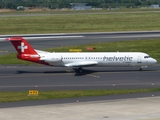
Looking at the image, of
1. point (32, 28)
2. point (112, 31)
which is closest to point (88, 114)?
point (112, 31)

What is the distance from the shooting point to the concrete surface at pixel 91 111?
133 ft

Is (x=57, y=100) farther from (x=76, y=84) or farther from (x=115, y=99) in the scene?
(x=76, y=84)

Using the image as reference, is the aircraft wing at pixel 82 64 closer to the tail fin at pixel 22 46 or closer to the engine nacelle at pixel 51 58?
the engine nacelle at pixel 51 58

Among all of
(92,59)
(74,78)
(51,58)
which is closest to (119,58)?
(92,59)

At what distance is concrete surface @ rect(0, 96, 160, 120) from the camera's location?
133 feet

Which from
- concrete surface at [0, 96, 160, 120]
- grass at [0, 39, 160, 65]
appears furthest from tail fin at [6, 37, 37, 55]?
concrete surface at [0, 96, 160, 120]

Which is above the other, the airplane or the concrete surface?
the airplane

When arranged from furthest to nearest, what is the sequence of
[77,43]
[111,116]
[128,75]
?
[77,43]
[128,75]
[111,116]

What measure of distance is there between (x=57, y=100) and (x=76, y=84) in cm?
1001

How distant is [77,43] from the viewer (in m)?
99.8

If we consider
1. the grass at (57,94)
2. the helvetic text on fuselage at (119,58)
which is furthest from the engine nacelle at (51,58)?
the grass at (57,94)

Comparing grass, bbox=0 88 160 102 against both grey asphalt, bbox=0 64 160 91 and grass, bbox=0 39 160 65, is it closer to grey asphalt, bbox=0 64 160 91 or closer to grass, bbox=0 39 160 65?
grey asphalt, bbox=0 64 160 91

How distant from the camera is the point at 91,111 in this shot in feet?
141

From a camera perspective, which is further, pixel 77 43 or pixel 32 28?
pixel 32 28
